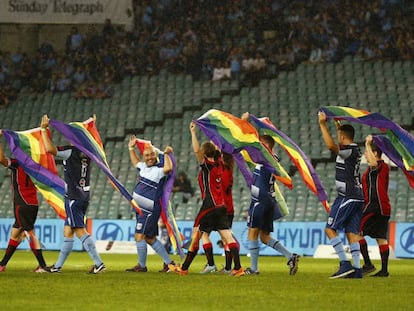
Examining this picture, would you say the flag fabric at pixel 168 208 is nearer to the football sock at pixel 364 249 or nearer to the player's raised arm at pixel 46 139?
the player's raised arm at pixel 46 139

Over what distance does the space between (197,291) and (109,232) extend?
17.4 metres

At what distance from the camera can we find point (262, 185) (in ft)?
62.1

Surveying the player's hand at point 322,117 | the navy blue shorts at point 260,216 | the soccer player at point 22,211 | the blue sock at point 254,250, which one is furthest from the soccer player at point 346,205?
the soccer player at point 22,211

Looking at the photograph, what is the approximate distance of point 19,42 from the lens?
42844 mm

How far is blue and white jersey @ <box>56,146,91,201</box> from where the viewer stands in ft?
60.6

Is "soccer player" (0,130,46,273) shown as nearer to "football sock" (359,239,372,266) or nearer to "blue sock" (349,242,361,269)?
"blue sock" (349,242,361,269)

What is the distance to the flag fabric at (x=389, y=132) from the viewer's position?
18.5m

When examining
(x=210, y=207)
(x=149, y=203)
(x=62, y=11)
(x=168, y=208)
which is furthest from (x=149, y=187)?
(x=62, y=11)

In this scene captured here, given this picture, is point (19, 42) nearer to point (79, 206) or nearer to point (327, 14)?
point (327, 14)

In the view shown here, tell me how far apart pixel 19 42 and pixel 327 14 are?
12.3 metres

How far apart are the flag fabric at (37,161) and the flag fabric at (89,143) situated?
2.39 ft

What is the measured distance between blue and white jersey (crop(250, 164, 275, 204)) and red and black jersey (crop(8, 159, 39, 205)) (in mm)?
3743

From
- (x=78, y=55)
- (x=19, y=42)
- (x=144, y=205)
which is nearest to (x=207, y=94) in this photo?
(x=78, y=55)

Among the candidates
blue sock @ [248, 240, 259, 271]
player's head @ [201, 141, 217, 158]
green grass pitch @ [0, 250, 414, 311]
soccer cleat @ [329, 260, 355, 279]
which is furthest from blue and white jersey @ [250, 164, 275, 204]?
soccer cleat @ [329, 260, 355, 279]
